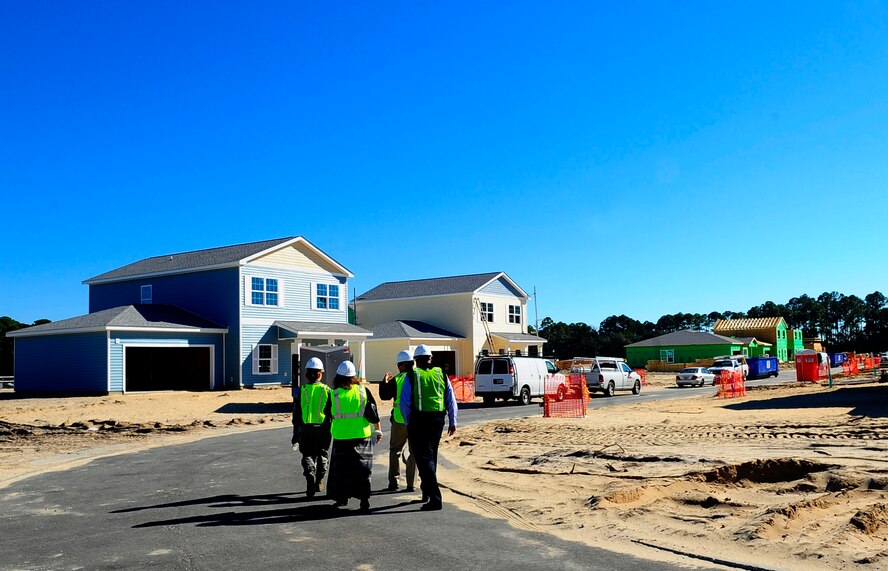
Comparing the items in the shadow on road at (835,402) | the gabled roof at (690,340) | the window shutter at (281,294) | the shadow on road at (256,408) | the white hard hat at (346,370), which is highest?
the window shutter at (281,294)

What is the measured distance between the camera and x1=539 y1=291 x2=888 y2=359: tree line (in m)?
103

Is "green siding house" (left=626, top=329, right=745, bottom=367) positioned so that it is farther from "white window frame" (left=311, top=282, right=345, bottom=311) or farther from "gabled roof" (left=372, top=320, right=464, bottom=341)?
"white window frame" (left=311, top=282, right=345, bottom=311)

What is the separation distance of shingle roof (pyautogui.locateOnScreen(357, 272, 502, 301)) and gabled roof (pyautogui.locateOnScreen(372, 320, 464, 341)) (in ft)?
7.93

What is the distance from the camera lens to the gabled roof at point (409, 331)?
4878 centimetres

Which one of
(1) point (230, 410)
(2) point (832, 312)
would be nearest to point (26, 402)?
(1) point (230, 410)

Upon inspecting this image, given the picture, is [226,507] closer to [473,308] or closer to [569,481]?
[569,481]

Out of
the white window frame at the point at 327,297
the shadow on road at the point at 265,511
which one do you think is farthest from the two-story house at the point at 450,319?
the shadow on road at the point at 265,511

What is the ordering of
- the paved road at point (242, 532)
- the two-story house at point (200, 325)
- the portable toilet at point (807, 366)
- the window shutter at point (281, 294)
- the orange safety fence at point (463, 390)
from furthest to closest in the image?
the portable toilet at point (807, 366) < the window shutter at point (281, 294) < the orange safety fence at point (463, 390) < the two-story house at point (200, 325) < the paved road at point (242, 532)

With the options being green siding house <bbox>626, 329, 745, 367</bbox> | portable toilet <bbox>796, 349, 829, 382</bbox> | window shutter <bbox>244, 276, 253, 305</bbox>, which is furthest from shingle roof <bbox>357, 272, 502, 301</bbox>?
green siding house <bbox>626, 329, 745, 367</bbox>

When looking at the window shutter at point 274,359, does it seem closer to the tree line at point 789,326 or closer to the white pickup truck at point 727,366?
the white pickup truck at point 727,366

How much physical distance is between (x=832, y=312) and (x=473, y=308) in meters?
108

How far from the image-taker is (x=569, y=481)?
11250mm

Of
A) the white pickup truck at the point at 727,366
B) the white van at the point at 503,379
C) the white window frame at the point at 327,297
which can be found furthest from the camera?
the white pickup truck at the point at 727,366

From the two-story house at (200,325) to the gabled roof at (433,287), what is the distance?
1020 cm
